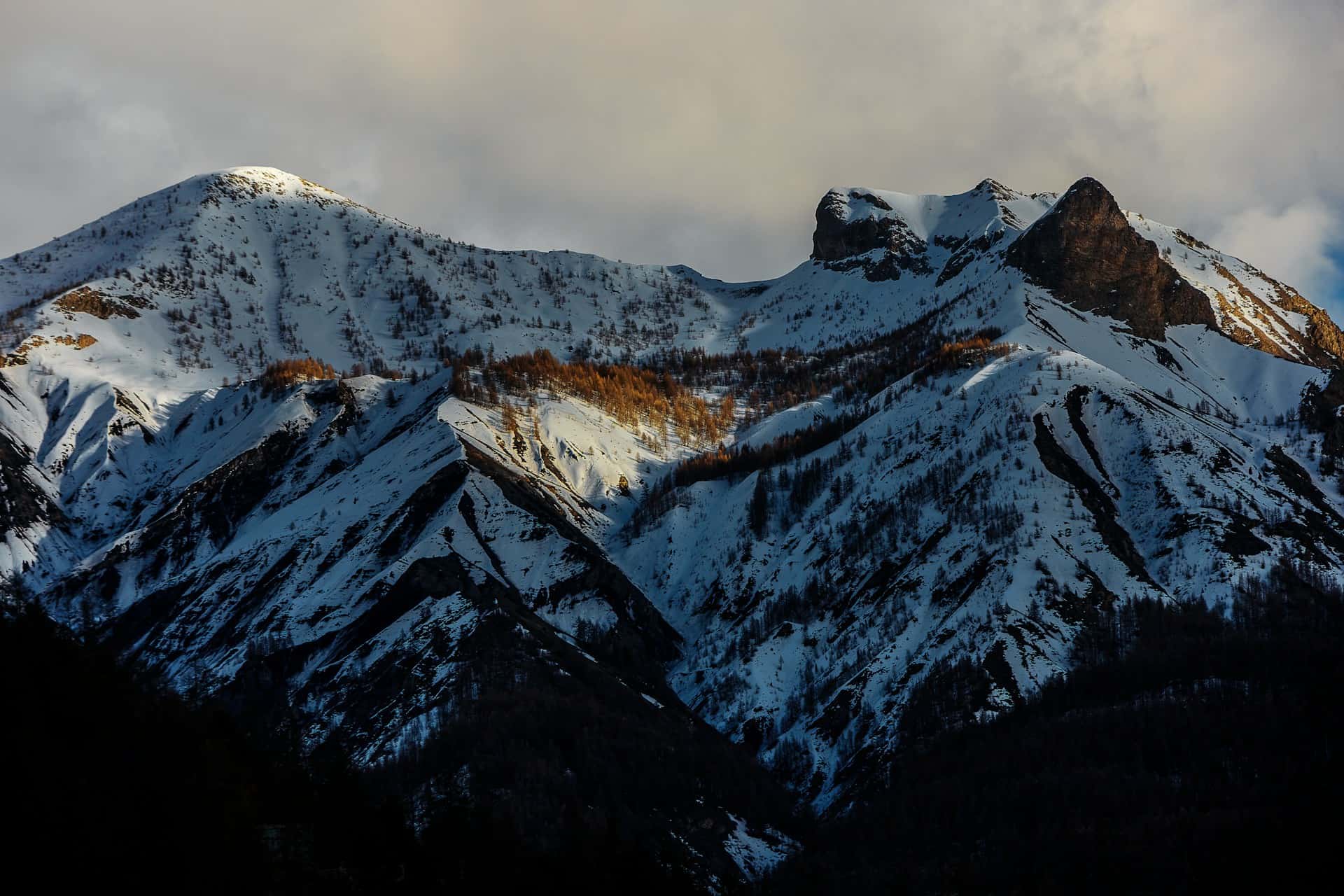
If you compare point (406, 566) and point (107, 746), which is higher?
point (406, 566)

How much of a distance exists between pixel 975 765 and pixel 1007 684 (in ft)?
56.7

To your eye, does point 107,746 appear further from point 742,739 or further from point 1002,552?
point 1002,552

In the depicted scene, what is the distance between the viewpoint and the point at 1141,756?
159750 mm

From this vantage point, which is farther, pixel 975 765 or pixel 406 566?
pixel 406 566

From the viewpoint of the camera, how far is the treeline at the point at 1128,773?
142 metres

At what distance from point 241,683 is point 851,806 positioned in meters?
80.1

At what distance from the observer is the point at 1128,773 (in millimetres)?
157000

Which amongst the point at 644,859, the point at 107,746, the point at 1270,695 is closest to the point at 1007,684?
the point at 1270,695

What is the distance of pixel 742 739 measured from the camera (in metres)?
191

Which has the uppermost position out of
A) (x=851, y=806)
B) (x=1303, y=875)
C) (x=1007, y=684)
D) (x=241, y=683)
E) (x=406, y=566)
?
(x=406, y=566)

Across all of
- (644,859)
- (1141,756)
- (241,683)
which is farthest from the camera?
(241,683)

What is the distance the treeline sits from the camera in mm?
141875

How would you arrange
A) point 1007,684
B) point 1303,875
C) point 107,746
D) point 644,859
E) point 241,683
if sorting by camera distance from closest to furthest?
point 107,746
point 644,859
point 1303,875
point 1007,684
point 241,683

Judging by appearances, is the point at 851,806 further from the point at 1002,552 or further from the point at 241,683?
the point at 241,683
